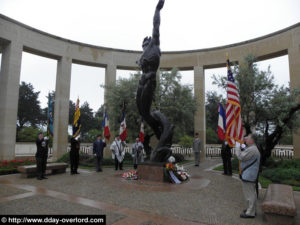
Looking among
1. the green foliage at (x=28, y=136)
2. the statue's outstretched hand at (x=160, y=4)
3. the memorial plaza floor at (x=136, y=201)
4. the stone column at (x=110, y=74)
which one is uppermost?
the stone column at (x=110, y=74)

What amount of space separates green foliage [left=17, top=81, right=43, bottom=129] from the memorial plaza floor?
44.1 metres

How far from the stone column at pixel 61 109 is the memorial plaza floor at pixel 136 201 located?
1036cm

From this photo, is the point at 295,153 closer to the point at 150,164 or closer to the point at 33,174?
the point at 150,164

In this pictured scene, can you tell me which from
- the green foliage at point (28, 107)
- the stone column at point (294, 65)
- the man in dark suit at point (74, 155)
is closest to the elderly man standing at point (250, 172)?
the man in dark suit at point (74, 155)

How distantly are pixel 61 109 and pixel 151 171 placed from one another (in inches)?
474

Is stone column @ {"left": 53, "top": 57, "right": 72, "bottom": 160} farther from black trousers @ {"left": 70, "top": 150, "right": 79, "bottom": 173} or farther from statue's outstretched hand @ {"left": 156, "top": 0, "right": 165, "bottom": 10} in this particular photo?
statue's outstretched hand @ {"left": 156, "top": 0, "right": 165, "bottom": 10}

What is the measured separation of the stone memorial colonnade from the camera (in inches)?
594

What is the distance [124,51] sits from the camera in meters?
20.0

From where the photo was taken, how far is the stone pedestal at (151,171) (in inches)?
297

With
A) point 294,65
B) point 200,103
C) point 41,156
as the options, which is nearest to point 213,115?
point 200,103

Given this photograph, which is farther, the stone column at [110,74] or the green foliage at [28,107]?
the green foliage at [28,107]

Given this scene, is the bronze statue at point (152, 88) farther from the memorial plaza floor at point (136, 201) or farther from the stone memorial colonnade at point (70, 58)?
the stone memorial colonnade at point (70, 58)

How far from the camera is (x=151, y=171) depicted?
305 inches

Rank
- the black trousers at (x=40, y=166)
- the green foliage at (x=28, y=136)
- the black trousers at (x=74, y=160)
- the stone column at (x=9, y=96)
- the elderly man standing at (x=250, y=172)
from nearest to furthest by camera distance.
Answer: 1. the elderly man standing at (x=250, y=172)
2. the black trousers at (x=40, y=166)
3. the black trousers at (x=74, y=160)
4. the stone column at (x=9, y=96)
5. the green foliage at (x=28, y=136)
